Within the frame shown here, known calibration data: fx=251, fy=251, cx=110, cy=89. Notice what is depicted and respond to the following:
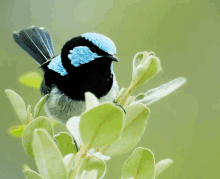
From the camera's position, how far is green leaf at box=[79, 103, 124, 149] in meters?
0.22

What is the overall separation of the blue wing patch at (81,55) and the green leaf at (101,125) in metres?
0.36

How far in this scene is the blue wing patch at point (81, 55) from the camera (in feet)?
1.94

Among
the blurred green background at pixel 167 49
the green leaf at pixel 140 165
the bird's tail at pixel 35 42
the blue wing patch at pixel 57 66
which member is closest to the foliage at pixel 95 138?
the green leaf at pixel 140 165

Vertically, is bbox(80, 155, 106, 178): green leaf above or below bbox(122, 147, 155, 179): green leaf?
above

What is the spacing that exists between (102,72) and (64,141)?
0.91 ft

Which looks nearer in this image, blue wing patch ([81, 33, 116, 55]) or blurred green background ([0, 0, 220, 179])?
blue wing patch ([81, 33, 116, 55])

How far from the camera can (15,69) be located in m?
1.71

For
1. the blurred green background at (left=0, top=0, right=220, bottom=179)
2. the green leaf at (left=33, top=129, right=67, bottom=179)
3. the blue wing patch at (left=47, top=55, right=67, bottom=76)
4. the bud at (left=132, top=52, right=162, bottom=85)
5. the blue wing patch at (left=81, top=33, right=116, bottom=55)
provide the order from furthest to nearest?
the blurred green background at (left=0, top=0, right=220, bottom=179), the blue wing patch at (left=47, top=55, right=67, bottom=76), the blue wing patch at (left=81, top=33, right=116, bottom=55), the bud at (left=132, top=52, right=162, bottom=85), the green leaf at (left=33, top=129, right=67, bottom=179)

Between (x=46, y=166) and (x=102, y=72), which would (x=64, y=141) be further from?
(x=102, y=72)

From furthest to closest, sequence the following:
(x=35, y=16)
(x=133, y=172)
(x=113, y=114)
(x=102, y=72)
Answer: (x=35, y=16), (x=102, y=72), (x=133, y=172), (x=113, y=114)

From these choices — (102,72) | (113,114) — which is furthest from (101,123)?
(102,72)

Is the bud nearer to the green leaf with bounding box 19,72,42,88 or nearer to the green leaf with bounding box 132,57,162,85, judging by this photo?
the green leaf with bounding box 132,57,162,85

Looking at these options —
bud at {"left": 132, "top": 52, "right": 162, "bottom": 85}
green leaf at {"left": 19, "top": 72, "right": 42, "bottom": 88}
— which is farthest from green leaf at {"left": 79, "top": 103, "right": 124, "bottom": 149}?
green leaf at {"left": 19, "top": 72, "right": 42, "bottom": 88}

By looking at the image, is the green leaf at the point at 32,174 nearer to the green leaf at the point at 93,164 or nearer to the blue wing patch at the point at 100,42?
the green leaf at the point at 93,164
